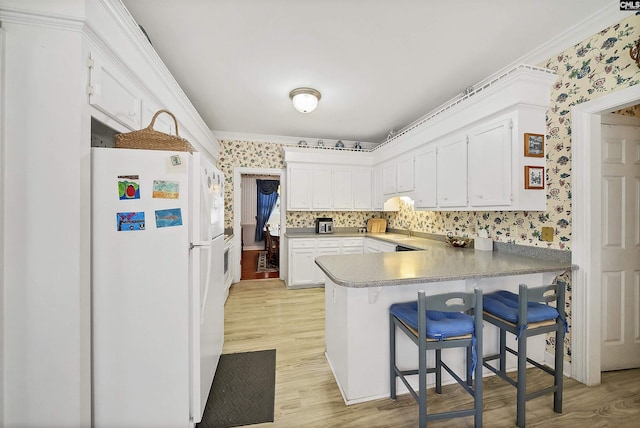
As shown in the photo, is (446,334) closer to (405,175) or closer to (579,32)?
(579,32)

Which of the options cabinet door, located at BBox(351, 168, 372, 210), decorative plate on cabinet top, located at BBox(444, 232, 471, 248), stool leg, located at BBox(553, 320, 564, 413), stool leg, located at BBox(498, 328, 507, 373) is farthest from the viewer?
cabinet door, located at BBox(351, 168, 372, 210)

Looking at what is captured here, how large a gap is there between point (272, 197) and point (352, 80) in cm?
614

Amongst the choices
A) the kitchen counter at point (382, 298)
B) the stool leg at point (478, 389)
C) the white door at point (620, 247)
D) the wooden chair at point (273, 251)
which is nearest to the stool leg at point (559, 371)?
the kitchen counter at point (382, 298)

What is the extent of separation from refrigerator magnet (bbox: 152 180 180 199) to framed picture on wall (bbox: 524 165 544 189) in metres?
2.64

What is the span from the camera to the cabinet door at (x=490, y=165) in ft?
7.06

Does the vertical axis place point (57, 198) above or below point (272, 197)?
below

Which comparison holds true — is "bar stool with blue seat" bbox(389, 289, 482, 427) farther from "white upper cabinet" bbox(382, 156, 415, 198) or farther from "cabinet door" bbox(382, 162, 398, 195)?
"cabinet door" bbox(382, 162, 398, 195)

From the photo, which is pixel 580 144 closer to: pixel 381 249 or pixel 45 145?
pixel 381 249

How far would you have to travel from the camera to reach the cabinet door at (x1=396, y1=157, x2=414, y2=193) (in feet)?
11.4

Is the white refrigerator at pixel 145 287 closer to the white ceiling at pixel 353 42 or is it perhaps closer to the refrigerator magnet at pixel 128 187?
the refrigerator magnet at pixel 128 187

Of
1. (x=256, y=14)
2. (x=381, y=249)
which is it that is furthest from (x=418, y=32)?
(x=381, y=249)

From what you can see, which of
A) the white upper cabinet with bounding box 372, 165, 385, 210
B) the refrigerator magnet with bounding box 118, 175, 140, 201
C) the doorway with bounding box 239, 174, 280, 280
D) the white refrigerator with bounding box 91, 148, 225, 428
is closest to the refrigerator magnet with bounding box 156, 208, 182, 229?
the white refrigerator with bounding box 91, 148, 225, 428

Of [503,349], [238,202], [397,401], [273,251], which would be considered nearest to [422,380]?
[397,401]

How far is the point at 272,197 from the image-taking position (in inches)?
330
